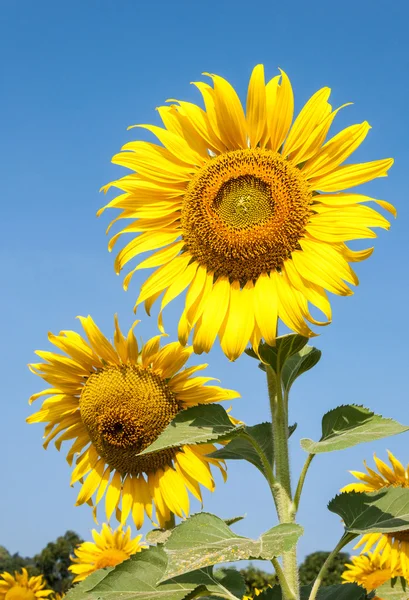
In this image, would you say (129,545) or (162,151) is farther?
(129,545)

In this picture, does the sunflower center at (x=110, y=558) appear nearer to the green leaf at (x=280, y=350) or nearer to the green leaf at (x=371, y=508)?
the green leaf at (x=371, y=508)

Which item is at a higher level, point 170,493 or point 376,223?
point 376,223

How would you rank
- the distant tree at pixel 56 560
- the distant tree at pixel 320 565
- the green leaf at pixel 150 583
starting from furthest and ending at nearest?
1. the distant tree at pixel 56 560
2. the distant tree at pixel 320 565
3. the green leaf at pixel 150 583

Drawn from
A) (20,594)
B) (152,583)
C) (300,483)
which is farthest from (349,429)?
(20,594)

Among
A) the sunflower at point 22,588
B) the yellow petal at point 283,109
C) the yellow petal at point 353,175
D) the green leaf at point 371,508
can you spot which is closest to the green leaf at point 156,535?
the green leaf at point 371,508

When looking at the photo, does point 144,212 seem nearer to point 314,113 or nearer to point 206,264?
point 206,264

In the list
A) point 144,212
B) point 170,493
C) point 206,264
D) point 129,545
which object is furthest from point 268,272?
→ point 129,545

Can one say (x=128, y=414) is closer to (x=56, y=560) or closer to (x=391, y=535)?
(x=391, y=535)
